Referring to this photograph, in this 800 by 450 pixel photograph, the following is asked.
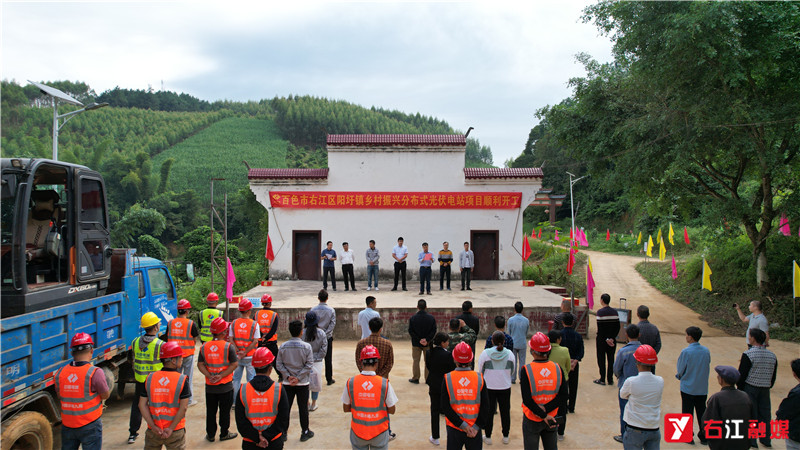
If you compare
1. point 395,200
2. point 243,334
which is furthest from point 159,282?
point 395,200

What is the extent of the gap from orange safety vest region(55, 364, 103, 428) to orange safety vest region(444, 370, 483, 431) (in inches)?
128

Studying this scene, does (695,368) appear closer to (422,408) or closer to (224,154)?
(422,408)

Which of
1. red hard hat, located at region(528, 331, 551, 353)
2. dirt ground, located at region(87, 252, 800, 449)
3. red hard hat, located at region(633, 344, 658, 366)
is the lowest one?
dirt ground, located at region(87, 252, 800, 449)

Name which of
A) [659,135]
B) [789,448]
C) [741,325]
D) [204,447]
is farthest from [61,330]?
[741,325]

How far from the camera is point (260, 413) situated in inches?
153

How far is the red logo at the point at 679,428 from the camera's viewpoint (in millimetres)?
5688

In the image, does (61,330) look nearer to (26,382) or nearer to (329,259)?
(26,382)

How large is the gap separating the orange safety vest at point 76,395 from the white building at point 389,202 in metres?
10.6

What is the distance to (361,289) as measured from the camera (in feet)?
43.8

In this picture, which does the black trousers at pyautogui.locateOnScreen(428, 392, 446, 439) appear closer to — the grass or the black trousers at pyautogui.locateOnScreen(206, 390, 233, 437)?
the black trousers at pyautogui.locateOnScreen(206, 390, 233, 437)

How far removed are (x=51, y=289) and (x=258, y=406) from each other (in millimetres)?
3119

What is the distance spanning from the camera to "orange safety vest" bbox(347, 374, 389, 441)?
13.1 ft

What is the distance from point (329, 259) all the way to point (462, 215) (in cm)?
463

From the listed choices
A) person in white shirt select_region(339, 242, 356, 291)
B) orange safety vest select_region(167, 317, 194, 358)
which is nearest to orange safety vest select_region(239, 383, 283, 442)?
orange safety vest select_region(167, 317, 194, 358)
